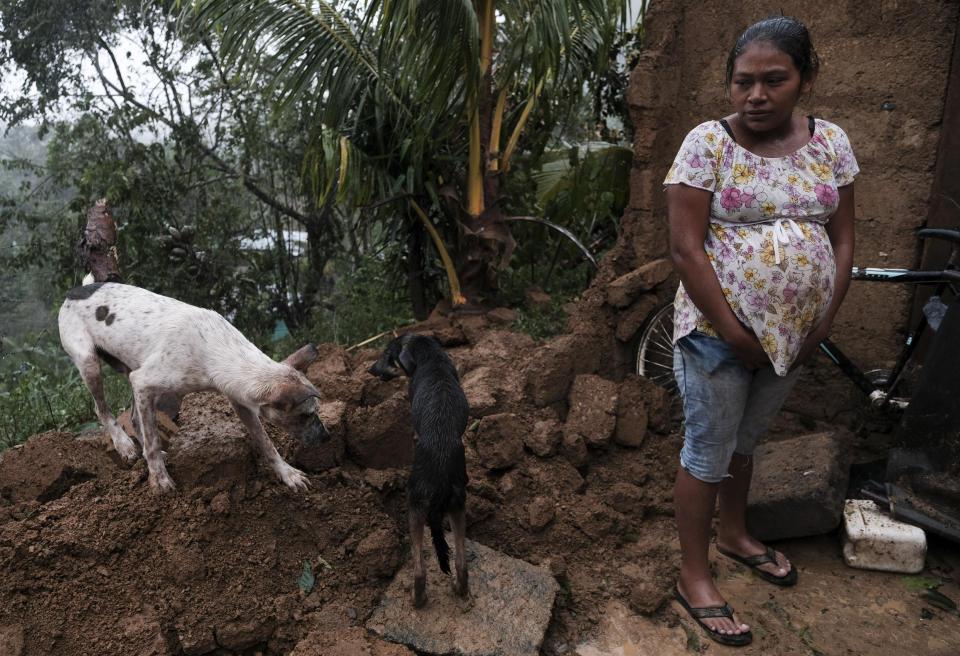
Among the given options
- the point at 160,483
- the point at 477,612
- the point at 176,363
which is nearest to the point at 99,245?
the point at 176,363

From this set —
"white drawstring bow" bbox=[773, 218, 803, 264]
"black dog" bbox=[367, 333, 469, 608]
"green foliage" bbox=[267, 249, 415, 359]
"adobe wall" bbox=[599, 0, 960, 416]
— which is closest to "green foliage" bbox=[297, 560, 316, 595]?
"black dog" bbox=[367, 333, 469, 608]

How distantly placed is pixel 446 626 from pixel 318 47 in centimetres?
467

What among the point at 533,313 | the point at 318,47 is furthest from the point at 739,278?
the point at 318,47

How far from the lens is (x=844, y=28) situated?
3.87 m

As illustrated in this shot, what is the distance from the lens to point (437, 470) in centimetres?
255

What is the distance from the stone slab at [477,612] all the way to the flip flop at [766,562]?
977mm

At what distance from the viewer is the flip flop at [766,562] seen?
3096 mm

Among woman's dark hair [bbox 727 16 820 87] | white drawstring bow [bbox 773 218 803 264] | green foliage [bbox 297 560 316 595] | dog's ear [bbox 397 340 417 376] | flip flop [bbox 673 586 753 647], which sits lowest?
flip flop [bbox 673 586 753 647]

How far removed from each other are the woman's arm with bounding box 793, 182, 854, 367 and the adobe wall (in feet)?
5.98

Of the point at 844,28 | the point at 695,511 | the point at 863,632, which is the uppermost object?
the point at 844,28

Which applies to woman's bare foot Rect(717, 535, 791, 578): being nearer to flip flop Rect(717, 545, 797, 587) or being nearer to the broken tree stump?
flip flop Rect(717, 545, 797, 587)

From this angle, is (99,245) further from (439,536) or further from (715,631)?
(715,631)

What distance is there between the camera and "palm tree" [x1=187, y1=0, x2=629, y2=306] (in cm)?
483

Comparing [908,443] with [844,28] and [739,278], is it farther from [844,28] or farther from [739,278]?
[844,28]
